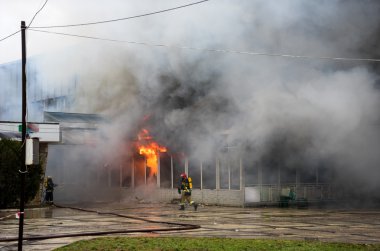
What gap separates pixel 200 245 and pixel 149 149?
1792cm

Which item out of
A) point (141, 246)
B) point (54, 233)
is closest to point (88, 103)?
point (54, 233)

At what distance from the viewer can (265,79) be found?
22.6 metres

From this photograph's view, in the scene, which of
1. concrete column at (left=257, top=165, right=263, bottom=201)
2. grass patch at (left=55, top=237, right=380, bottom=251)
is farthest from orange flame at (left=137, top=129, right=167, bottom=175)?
grass patch at (left=55, top=237, right=380, bottom=251)

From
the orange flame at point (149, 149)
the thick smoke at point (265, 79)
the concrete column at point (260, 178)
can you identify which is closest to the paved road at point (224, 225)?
the concrete column at point (260, 178)

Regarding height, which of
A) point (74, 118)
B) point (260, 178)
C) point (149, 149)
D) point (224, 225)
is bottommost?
point (224, 225)

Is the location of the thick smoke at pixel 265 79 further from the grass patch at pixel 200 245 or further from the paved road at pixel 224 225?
the grass patch at pixel 200 245

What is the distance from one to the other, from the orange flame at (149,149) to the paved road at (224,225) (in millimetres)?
7107

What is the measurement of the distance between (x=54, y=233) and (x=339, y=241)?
715 cm

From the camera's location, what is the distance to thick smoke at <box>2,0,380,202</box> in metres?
21.8

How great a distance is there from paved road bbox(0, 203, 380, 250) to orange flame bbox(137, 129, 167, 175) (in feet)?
23.3

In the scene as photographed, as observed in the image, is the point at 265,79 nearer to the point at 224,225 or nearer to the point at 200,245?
the point at 224,225

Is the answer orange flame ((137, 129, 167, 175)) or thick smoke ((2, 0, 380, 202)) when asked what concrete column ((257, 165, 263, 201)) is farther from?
orange flame ((137, 129, 167, 175))

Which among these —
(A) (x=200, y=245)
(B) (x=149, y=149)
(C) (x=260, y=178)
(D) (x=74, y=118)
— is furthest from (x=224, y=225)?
(D) (x=74, y=118)

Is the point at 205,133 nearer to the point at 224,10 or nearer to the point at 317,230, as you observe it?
the point at 224,10
